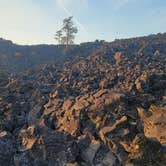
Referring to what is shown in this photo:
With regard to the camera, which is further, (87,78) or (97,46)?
(97,46)

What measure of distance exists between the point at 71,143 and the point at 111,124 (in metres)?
3.58

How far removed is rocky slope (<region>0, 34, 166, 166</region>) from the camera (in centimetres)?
2075

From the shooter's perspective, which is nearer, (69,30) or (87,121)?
(87,121)

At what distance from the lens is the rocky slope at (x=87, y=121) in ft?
68.1

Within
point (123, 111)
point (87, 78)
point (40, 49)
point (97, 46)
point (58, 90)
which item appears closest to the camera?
point (123, 111)

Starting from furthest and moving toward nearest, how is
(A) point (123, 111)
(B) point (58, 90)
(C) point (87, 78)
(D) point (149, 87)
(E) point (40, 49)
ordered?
1. (E) point (40, 49)
2. (C) point (87, 78)
3. (B) point (58, 90)
4. (D) point (149, 87)
5. (A) point (123, 111)

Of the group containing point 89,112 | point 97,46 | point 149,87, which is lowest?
point 89,112

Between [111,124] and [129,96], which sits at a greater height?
[129,96]

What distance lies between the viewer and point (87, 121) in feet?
80.4

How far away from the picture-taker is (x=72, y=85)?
33812 millimetres

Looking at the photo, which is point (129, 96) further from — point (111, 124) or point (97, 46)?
point (97, 46)

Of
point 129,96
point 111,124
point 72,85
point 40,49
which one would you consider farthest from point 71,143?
point 40,49

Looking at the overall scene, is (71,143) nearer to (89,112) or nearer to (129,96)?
(89,112)

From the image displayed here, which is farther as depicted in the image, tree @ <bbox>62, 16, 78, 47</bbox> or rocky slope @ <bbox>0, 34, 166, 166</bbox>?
tree @ <bbox>62, 16, 78, 47</bbox>
